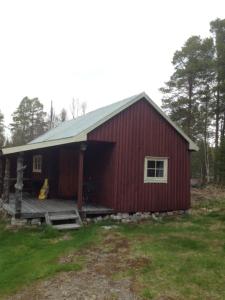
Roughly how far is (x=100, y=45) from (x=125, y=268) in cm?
1701

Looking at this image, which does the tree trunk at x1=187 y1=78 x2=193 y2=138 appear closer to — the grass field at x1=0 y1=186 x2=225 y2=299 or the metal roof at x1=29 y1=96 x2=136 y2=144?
the metal roof at x1=29 y1=96 x2=136 y2=144

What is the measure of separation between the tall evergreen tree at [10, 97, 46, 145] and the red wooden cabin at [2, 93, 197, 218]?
3334cm

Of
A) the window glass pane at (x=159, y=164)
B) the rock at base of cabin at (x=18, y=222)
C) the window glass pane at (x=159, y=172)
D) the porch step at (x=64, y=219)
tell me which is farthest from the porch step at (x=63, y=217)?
the window glass pane at (x=159, y=164)

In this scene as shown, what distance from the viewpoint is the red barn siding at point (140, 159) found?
11.8 m

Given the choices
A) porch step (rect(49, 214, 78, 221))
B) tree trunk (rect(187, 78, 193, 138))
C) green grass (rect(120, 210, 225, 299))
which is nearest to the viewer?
green grass (rect(120, 210, 225, 299))

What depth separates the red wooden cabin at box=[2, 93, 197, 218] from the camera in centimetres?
1167

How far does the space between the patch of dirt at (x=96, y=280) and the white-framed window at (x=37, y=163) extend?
905 cm

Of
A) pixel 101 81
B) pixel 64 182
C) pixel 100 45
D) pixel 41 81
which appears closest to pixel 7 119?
pixel 41 81

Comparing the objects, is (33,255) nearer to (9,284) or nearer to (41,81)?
(9,284)

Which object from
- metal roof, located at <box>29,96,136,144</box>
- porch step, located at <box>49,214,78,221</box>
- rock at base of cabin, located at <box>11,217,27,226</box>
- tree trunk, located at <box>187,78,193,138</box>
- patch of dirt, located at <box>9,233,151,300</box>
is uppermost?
tree trunk, located at <box>187,78,193,138</box>

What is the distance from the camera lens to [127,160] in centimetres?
1202

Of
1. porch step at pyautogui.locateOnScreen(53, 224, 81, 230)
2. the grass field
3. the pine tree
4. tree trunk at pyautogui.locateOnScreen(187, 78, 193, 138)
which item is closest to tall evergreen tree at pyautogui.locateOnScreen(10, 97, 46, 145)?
the pine tree

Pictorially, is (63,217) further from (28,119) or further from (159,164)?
(28,119)

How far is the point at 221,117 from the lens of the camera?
1075 inches
